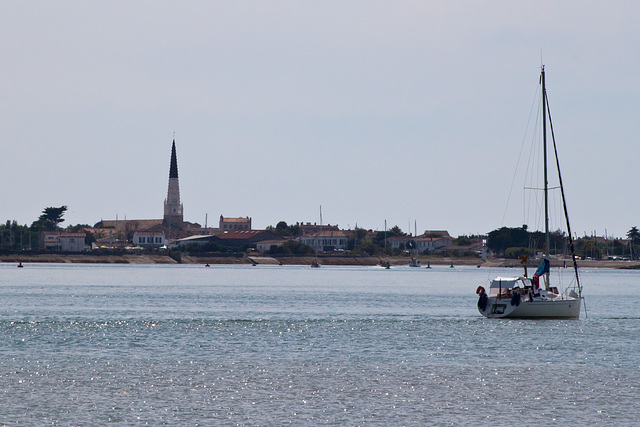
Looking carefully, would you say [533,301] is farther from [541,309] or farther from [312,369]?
[312,369]

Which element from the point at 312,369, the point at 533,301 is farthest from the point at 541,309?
the point at 312,369

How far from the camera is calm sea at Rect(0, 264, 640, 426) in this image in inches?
1123

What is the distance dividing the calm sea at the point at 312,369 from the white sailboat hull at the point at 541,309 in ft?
2.37

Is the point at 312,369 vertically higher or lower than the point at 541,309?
lower

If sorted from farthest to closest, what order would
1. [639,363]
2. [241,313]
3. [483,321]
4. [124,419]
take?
[241,313]
[483,321]
[639,363]
[124,419]

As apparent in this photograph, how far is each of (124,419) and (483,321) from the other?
39.4 meters

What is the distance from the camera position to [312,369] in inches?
1495

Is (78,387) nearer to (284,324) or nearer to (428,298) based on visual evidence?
(284,324)

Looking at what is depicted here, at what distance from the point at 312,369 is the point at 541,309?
86.3 ft

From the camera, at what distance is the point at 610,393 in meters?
32.7

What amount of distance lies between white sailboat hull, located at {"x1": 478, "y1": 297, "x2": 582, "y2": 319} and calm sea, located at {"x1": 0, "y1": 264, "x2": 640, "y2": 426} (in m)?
0.72

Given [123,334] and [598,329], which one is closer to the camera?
[123,334]

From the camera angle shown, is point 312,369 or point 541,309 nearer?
point 312,369

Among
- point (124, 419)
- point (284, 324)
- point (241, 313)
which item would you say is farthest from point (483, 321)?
point (124, 419)
